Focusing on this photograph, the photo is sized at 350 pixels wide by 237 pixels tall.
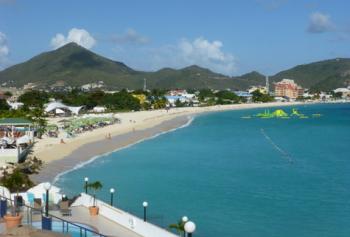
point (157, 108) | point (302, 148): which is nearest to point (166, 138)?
point (302, 148)

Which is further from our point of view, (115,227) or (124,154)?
(124,154)

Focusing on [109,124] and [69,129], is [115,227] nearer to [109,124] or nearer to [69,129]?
[69,129]

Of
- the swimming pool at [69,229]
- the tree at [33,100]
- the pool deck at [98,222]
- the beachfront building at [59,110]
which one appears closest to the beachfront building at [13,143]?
the pool deck at [98,222]

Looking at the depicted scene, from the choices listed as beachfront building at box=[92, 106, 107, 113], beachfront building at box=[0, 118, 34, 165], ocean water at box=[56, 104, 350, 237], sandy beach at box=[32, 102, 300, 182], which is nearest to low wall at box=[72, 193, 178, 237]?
ocean water at box=[56, 104, 350, 237]

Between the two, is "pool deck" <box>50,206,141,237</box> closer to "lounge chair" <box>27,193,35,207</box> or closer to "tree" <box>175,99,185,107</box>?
"lounge chair" <box>27,193,35,207</box>

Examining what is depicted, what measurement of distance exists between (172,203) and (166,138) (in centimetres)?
3645

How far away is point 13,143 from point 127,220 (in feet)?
74.3

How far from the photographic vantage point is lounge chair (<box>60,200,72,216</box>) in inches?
669

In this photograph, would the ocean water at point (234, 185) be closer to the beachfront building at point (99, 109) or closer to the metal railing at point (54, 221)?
the metal railing at point (54, 221)

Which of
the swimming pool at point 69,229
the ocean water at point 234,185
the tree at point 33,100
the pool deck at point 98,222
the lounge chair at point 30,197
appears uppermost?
the tree at point 33,100

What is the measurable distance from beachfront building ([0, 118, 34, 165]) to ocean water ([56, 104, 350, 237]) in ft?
11.7

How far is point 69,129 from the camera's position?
195 ft

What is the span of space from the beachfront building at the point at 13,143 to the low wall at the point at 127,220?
44.7ft

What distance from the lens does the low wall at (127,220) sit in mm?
14471
